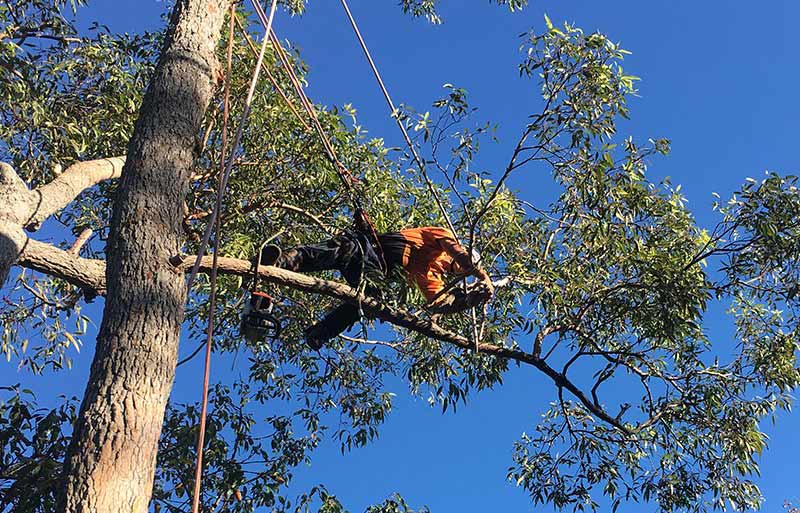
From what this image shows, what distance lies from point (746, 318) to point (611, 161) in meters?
2.48

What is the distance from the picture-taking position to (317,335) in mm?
4129

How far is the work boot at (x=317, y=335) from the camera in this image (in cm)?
412

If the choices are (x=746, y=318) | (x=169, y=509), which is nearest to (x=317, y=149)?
(x=169, y=509)

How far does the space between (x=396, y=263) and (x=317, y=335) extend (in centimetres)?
54

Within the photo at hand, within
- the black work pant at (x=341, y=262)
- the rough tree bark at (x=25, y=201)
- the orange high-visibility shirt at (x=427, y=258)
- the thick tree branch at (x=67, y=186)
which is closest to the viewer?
the rough tree bark at (x=25, y=201)

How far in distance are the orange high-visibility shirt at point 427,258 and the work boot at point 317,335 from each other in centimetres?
49

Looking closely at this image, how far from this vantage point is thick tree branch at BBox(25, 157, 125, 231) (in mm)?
3186

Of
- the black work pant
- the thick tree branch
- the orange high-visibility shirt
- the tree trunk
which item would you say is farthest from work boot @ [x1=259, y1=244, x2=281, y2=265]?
the orange high-visibility shirt

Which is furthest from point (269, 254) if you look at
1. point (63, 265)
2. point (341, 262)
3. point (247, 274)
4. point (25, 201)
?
point (25, 201)

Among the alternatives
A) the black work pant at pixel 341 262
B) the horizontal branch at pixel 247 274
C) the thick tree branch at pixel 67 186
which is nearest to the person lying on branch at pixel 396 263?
the black work pant at pixel 341 262

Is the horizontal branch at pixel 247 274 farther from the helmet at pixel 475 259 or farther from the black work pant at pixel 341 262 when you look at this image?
the helmet at pixel 475 259

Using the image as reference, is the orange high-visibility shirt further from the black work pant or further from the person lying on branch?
the black work pant

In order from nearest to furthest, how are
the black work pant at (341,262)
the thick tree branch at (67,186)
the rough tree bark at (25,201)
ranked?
1. the rough tree bark at (25,201)
2. the thick tree branch at (67,186)
3. the black work pant at (341,262)

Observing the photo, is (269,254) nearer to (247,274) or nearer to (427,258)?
(247,274)
